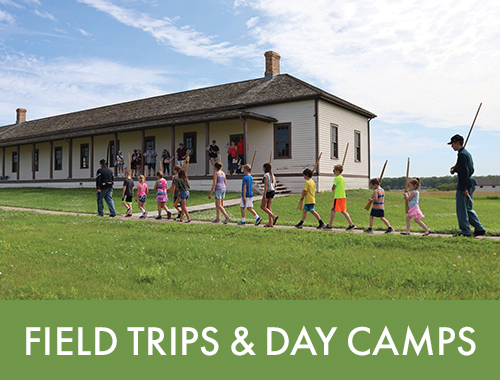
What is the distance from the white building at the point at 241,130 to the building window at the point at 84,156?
8 centimetres

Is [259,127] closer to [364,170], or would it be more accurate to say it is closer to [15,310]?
[364,170]

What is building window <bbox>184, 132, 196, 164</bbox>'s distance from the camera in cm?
2773

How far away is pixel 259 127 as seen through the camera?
25.0m

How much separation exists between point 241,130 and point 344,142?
21.0ft

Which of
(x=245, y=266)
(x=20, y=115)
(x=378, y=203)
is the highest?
(x=20, y=115)

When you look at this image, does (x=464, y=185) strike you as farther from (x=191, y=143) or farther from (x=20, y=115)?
(x=20, y=115)

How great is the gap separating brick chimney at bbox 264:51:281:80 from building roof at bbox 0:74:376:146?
380 mm

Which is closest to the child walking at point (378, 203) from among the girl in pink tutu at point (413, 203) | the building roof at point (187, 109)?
the girl in pink tutu at point (413, 203)

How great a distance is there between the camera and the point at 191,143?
91.7 feet

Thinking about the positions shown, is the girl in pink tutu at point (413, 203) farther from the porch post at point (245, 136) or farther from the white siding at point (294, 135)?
the porch post at point (245, 136)

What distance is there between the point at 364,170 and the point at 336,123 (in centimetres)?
515

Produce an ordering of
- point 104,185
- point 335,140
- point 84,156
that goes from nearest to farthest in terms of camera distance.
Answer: point 104,185 → point 335,140 → point 84,156

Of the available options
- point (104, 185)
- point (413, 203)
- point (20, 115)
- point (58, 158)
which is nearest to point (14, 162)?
point (20, 115)

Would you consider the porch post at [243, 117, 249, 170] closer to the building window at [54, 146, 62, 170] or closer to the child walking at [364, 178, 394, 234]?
the child walking at [364, 178, 394, 234]
